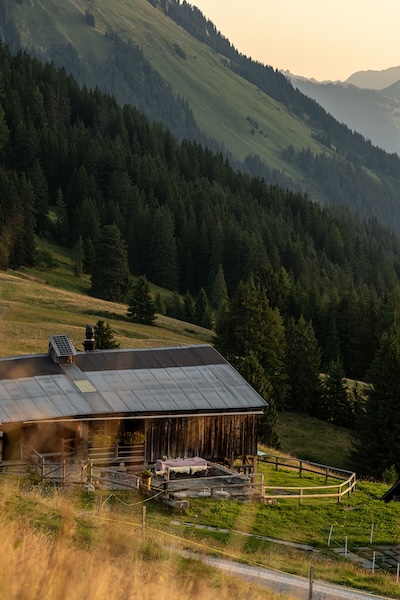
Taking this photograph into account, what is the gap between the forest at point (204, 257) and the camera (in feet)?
306

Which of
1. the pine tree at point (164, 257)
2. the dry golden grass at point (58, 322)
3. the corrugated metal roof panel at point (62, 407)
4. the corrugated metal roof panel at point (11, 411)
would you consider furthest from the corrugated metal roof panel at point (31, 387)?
the pine tree at point (164, 257)

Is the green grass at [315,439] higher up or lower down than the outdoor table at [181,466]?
lower down

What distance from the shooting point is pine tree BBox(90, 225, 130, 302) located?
433 ft

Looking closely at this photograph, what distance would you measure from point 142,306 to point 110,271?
25552 millimetres

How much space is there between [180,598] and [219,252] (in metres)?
151

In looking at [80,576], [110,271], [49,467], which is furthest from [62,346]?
[110,271]

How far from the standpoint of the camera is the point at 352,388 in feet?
316

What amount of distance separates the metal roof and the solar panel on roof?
66cm

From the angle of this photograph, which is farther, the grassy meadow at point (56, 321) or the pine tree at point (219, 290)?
the pine tree at point (219, 290)

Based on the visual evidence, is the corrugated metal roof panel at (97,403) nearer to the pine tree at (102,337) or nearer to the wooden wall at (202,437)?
the wooden wall at (202,437)

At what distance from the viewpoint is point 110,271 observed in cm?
13288

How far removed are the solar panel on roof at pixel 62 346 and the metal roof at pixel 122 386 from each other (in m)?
0.66

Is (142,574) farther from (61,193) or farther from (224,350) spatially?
(61,193)

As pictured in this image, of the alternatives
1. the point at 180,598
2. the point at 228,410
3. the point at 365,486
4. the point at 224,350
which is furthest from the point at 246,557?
the point at 224,350
